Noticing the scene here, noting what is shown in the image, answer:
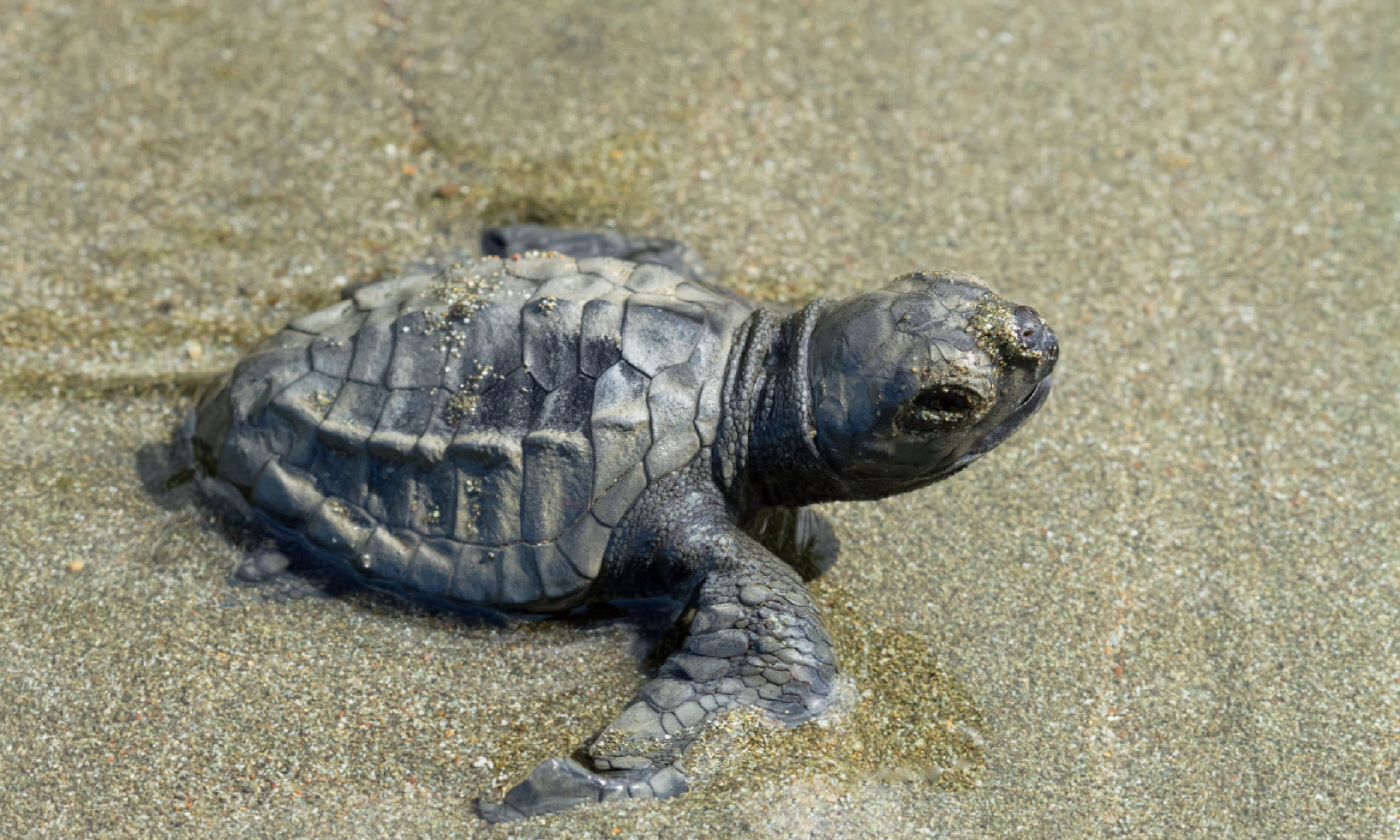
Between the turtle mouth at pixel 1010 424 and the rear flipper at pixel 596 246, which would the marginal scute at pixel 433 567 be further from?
the turtle mouth at pixel 1010 424

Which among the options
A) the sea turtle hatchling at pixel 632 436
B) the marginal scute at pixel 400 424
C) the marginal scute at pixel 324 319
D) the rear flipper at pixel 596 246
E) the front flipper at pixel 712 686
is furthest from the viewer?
the rear flipper at pixel 596 246

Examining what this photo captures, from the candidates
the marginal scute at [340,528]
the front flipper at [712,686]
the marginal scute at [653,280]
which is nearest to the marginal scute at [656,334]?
the marginal scute at [653,280]

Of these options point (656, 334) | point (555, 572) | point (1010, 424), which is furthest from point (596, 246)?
point (1010, 424)

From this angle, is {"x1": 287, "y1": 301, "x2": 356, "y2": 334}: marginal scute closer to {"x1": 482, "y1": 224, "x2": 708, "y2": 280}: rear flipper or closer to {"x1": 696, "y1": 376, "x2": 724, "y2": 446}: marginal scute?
{"x1": 482, "y1": 224, "x2": 708, "y2": 280}: rear flipper

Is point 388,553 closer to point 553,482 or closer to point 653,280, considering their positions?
point 553,482

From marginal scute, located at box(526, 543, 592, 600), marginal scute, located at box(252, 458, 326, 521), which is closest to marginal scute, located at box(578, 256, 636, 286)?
marginal scute, located at box(526, 543, 592, 600)
